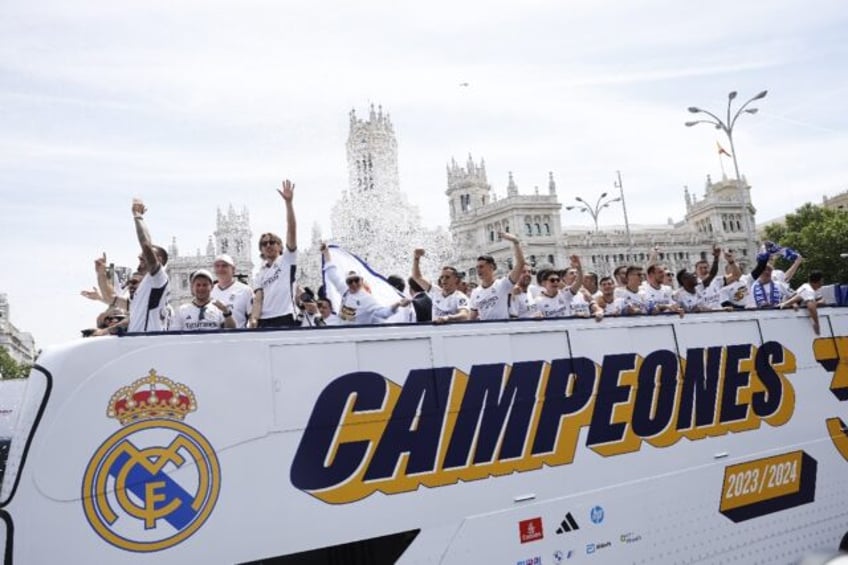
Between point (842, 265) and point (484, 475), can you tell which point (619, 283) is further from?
point (842, 265)

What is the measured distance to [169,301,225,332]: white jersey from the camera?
5.93 meters

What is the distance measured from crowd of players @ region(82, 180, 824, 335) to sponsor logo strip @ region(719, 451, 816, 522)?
1.78 metres

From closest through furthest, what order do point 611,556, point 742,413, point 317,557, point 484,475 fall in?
point 317,557 → point 484,475 → point 611,556 → point 742,413

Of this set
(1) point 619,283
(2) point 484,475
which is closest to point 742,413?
(1) point 619,283

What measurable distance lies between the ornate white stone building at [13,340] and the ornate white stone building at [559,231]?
75.1 m

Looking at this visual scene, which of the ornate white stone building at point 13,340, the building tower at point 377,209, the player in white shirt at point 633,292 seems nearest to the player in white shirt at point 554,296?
the player in white shirt at point 633,292

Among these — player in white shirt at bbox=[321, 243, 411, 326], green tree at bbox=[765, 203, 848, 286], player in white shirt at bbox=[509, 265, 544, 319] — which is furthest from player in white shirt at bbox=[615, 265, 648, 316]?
green tree at bbox=[765, 203, 848, 286]

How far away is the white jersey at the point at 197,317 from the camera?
19.5 feet

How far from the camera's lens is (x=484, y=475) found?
18.4ft

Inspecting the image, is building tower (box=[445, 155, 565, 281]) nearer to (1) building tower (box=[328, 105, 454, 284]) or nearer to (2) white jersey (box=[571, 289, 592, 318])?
(1) building tower (box=[328, 105, 454, 284])

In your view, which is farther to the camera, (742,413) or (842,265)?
(842,265)

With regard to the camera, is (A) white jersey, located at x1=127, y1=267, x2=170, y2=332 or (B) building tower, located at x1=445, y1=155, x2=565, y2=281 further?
(B) building tower, located at x1=445, y1=155, x2=565, y2=281

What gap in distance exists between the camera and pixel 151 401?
4.38 meters

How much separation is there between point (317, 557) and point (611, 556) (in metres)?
2.86
